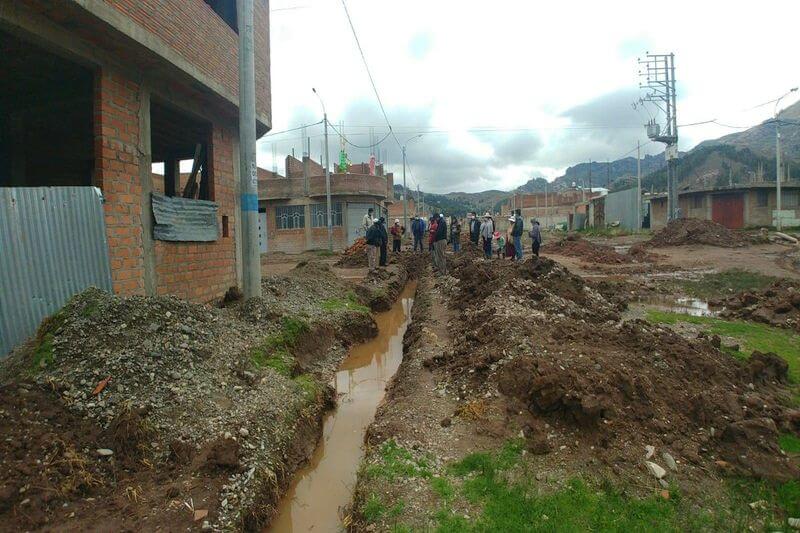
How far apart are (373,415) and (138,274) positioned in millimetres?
3871

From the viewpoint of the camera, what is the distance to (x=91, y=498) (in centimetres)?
349

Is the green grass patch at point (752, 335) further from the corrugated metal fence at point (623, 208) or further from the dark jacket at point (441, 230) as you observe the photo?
the corrugated metal fence at point (623, 208)

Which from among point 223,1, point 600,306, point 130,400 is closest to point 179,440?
point 130,400

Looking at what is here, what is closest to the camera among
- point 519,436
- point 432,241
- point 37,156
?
point 519,436

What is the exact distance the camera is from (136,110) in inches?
278

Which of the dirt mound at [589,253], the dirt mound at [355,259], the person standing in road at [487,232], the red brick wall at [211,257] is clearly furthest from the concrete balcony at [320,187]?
the red brick wall at [211,257]

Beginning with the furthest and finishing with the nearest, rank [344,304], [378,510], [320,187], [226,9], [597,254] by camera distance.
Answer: [320,187]
[597,254]
[344,304]
[226,9]
[378,510]

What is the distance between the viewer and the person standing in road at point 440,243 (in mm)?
15461

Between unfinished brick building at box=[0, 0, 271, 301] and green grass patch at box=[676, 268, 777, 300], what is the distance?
11591 mm

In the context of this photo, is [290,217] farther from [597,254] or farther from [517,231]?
[517,231]

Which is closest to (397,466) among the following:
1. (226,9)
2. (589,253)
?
(226,9)

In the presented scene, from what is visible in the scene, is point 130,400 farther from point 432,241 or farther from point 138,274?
point 432,241

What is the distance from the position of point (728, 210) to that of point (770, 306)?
28.5 meters

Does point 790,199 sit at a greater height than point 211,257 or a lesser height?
greater
